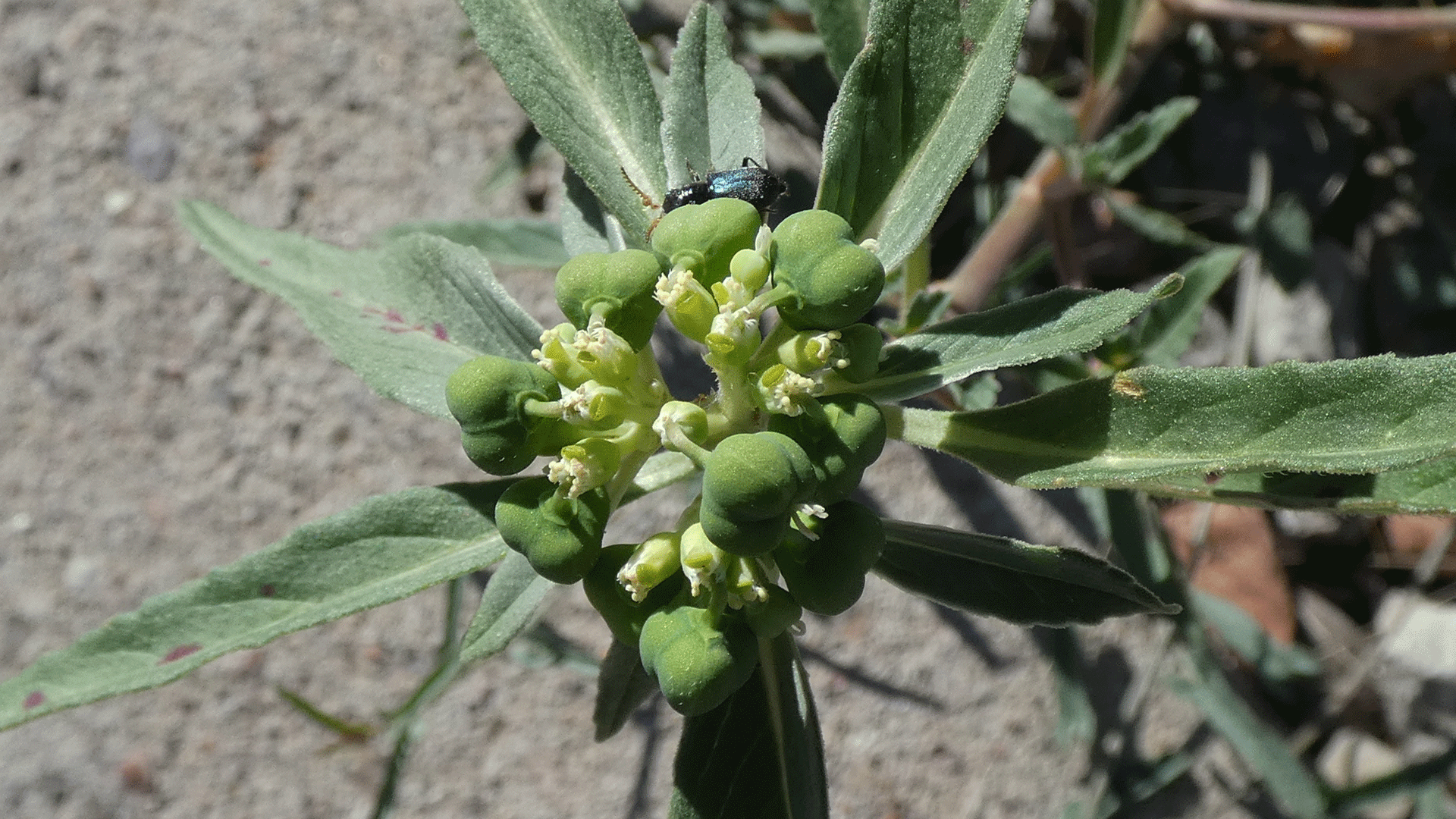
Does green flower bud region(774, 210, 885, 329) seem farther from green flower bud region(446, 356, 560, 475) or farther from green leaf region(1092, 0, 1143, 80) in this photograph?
green leaf region(1092, 0, 1143, 80)

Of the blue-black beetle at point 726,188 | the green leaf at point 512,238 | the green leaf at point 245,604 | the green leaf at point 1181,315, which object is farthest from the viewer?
the green leaf at point 512,238

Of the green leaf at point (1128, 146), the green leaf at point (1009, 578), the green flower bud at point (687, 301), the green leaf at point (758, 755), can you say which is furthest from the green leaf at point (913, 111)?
the green leaf at point (1128, 146)

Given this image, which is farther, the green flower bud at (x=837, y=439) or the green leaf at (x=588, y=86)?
the green leaf at (x=588, y=86)

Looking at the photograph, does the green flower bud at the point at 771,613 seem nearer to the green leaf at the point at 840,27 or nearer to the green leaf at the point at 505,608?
the green leaf at the point at 505,608

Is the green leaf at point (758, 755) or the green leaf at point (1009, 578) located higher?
the green leaf at point (1009, 578)

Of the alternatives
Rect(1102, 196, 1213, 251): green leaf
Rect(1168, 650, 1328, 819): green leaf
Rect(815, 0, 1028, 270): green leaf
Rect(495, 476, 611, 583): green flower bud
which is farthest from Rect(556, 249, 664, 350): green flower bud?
Rect(1168, 650, 1328, 819): green leaf

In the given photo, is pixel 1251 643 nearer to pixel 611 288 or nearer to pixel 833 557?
pixel 833 557

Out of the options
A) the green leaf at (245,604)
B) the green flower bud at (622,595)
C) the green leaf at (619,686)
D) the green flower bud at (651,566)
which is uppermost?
the green flower bud at (651,566)
